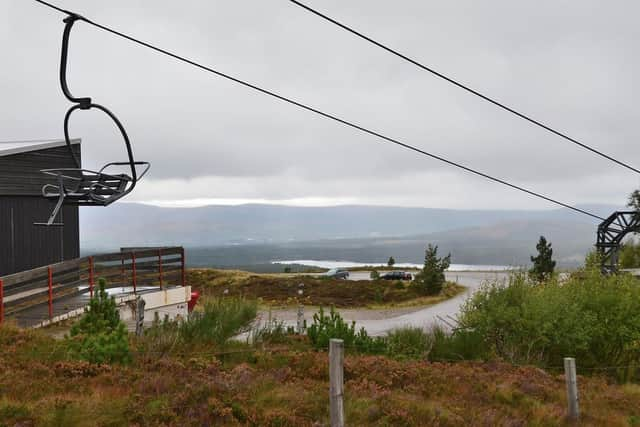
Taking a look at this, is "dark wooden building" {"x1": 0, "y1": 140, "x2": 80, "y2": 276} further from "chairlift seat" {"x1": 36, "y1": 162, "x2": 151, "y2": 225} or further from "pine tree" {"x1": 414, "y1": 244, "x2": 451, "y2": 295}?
"pine tree" {"x1": 414, "y1": 244, "x2": 451, "y2": 295}

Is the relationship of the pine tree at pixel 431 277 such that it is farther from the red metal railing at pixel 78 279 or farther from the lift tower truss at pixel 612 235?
the red metal railing at pixel 78 279

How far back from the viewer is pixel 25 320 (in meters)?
14.0

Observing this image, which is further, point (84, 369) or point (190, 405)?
point (84, 369)

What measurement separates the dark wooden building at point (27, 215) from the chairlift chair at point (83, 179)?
42.4 ft

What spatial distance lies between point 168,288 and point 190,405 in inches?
427

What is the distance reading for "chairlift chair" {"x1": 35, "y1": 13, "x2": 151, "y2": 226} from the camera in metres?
6.72

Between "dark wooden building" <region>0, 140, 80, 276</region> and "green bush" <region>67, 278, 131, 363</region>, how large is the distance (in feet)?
30.9

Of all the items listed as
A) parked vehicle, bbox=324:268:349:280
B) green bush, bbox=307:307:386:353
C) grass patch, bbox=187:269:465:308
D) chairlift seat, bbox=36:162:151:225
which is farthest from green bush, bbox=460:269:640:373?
parked vehicle, bbox=324:268:349:280

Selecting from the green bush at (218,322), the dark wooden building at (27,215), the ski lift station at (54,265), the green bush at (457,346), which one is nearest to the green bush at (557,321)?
the green bush at (457,346)

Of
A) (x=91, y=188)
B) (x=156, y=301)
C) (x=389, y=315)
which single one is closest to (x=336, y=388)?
(x=91, y=188)

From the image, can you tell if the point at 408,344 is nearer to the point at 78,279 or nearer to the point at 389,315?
the point at 78,279

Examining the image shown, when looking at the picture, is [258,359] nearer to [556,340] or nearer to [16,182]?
[556,340]

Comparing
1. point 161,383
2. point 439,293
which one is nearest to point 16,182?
point 161,383

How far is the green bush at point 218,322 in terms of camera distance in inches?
495
